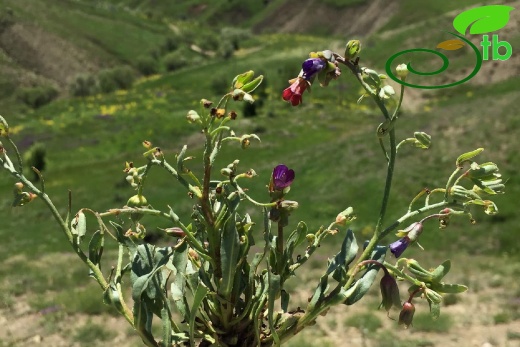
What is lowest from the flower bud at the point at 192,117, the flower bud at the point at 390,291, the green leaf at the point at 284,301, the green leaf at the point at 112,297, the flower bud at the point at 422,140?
the green leaf at the point at 284,301

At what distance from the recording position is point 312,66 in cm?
156

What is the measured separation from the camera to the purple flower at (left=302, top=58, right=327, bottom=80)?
1.56 meters

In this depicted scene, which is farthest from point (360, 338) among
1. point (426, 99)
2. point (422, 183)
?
point (426, 99)

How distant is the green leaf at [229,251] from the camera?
1.52m

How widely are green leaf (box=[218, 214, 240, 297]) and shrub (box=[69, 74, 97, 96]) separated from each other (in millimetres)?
80648

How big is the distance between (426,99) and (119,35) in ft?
234

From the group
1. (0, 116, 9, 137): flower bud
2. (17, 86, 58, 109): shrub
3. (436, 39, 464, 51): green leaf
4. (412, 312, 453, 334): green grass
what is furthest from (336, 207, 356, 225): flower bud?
(17, 86, 58, 109): shrub

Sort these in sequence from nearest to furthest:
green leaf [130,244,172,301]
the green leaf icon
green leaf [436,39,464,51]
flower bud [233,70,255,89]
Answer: green leaf [130,244,172,301], flower bud [233,70,255,89], green leaf [436,39,464,51], the green leaf icon

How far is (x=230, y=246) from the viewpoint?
152 centimetres

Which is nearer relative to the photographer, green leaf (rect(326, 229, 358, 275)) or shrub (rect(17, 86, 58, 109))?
green leaf (rect(326, 229, 358, 275))

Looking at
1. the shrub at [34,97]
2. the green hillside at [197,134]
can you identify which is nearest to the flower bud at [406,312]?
the green hillside at [197,134]

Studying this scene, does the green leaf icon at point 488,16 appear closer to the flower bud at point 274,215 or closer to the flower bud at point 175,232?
the flower bud at point 274,215

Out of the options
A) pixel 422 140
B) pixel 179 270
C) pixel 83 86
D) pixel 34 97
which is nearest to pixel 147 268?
pixel 179 270

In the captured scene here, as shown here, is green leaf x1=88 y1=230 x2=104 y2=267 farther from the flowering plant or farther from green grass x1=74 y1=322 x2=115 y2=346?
green grass x1=74 y1=322 x2=115 y2=346
